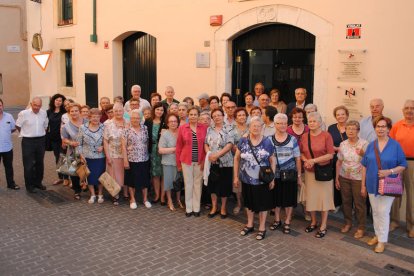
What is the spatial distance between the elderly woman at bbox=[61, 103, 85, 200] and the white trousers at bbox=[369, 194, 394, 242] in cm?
479

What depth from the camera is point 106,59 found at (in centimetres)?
1305

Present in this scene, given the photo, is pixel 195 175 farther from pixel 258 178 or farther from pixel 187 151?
pixel 258 178

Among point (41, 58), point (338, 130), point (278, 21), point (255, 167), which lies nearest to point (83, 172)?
point (255, 167)

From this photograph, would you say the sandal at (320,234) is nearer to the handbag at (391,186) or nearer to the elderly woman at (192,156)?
the handbag at (391,186)

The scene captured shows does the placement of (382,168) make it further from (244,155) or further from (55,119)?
(55,119)

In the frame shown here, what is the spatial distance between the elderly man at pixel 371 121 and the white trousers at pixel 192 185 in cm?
249

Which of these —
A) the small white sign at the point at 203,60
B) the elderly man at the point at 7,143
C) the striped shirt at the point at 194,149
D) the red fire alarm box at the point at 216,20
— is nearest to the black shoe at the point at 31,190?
the elderly man at the point at 7,143

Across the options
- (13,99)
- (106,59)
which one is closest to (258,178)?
(106,59)

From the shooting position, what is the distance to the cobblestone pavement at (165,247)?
515 cm

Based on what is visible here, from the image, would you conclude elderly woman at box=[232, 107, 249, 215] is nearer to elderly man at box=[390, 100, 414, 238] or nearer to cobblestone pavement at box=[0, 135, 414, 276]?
cobblestone pavement at box=[0, 135, 414, 276]

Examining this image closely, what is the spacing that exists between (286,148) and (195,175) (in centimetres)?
160

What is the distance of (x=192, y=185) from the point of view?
22.9ft

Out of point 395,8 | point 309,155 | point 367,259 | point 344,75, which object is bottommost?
point 367,259

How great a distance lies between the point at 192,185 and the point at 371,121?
281cm
